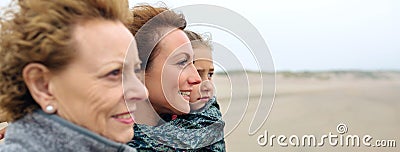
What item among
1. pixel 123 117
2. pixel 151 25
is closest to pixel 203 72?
pixel 151 25

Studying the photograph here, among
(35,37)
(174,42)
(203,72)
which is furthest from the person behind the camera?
(203,72)

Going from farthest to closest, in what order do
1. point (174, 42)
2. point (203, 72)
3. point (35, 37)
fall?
point (203, 72), point (174, 42), point (35, 37)

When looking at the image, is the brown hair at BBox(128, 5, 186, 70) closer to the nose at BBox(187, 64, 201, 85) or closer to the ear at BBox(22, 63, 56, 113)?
the nose at BBox(187, 64, 201, 85)

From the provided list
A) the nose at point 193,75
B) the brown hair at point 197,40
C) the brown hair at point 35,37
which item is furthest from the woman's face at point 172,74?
the brown hair at point 35,37

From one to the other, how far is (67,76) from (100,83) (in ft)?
0.17

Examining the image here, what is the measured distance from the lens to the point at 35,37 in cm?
83

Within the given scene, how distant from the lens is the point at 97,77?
2.77ft

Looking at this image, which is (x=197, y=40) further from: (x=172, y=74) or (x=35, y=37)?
(x=35, y=37)

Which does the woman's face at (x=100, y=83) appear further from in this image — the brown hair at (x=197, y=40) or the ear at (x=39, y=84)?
the brown hair at (x=197, y=40)

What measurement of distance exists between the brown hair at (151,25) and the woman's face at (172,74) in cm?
2

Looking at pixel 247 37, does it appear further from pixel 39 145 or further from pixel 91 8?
pixel 39 145

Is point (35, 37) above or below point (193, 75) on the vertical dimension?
above

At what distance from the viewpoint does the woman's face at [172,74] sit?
1316 millimetres

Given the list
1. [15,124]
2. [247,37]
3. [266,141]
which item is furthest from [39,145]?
[266,141]
